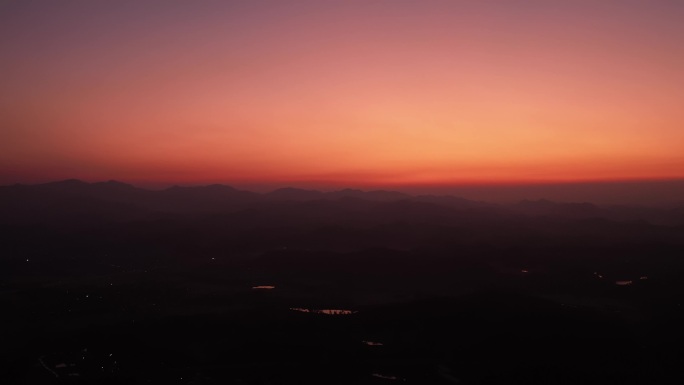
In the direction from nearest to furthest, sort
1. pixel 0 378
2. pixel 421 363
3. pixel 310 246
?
pixel 0 378 < pixel 421 363 < pixel 310 246

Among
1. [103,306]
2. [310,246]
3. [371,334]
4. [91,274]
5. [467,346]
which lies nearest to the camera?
[467,346]

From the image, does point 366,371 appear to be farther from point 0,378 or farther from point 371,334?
point 0,378

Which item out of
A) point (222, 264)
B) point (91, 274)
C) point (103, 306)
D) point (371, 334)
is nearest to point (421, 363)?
point (371, 334)

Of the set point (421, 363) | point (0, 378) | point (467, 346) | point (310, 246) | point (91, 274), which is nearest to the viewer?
point (0, 378)

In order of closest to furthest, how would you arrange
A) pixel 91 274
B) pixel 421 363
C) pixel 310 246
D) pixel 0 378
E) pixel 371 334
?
pixel 0 378
pixel 421 363
pixel 371 334
pixel 91 274
pixel 310 246

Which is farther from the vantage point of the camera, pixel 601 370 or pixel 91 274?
pixel 91 274

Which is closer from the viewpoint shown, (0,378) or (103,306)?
(0,378)

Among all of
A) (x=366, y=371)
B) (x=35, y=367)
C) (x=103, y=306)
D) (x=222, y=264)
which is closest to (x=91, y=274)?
(x=222, y=264)

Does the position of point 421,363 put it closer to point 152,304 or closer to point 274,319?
point 274,319
